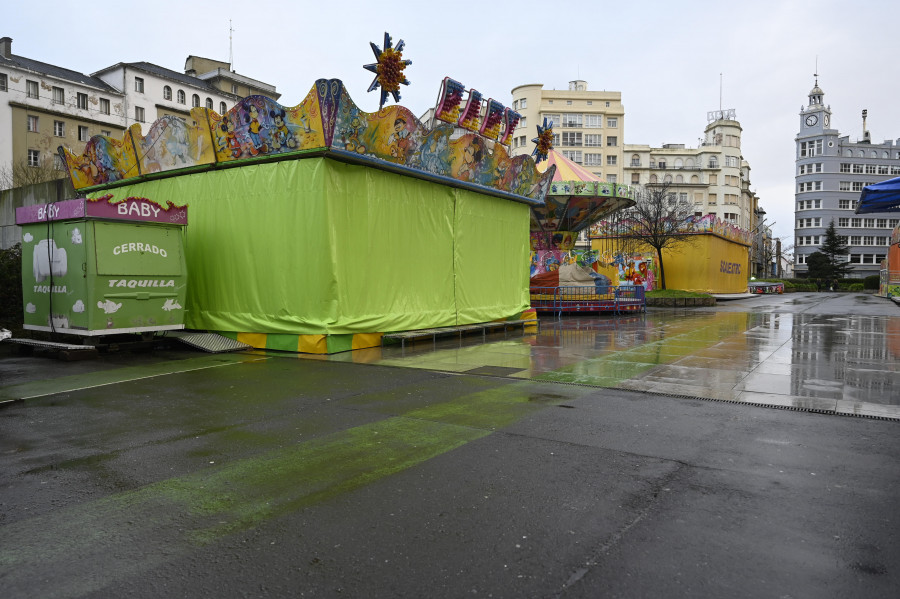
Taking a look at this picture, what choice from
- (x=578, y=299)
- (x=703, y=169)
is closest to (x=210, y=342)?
(x=578, y=299)

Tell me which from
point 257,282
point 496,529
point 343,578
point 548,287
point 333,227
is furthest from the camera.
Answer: point 548,287

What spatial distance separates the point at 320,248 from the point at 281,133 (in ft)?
7.62

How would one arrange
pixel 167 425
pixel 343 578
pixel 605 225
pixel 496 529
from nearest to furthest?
pixel 343 578 < pixel 496 529 < pixel 167 425 < pixel 605 225

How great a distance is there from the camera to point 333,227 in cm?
1052

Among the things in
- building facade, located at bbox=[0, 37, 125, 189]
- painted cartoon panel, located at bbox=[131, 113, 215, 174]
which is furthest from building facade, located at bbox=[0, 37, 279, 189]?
painted cartoon panel, located at bbox=[131, 113, 215, 174]

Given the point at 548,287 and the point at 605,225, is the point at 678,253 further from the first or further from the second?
the point at 548,287

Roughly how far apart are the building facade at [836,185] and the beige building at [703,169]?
1154 cm

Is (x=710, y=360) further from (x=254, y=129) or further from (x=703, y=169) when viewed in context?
(x=703, y=169)

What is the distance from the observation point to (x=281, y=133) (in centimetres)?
1067

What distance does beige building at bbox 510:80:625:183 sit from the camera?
8356cm

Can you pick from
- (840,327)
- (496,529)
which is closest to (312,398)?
(496,529)

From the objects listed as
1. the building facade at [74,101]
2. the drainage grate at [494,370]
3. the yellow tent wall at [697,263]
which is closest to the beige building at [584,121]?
the building facade at [74,101]

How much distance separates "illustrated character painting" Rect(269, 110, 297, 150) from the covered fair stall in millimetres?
29

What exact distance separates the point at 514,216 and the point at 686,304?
18.2 metres
